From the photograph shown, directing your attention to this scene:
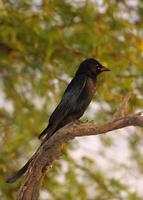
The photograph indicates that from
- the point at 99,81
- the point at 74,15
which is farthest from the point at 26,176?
the point at 74,15

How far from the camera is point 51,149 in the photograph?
16.7 feet

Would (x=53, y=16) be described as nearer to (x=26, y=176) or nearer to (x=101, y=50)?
(x=101, y=50)

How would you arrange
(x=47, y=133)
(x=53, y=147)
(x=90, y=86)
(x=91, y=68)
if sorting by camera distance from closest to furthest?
1. (x=53, y=147)
2. (x=47, y=133)
3. (x=90, y=86)
4. (x=91, y=68)

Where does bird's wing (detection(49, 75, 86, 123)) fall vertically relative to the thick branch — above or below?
above

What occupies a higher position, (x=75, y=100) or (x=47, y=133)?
(x=75, y=100)

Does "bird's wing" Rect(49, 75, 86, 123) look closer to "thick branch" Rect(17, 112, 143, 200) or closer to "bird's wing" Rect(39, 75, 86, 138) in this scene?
"bird's wing" Rect(39, 75, 86, 138)

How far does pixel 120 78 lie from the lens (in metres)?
7.64

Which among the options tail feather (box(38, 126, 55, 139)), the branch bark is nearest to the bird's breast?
tail feather (box(38, 126, 55, 139))

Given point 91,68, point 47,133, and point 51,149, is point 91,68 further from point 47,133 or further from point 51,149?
point 51,149

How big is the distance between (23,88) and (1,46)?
0.57m

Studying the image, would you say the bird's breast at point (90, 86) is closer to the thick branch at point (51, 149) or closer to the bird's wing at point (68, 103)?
the bird's wing at point (68, 103)

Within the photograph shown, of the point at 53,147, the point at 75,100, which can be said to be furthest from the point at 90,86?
the point at 53,147

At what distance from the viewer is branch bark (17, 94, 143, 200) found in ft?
15.8

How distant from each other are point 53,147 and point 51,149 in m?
0.02
